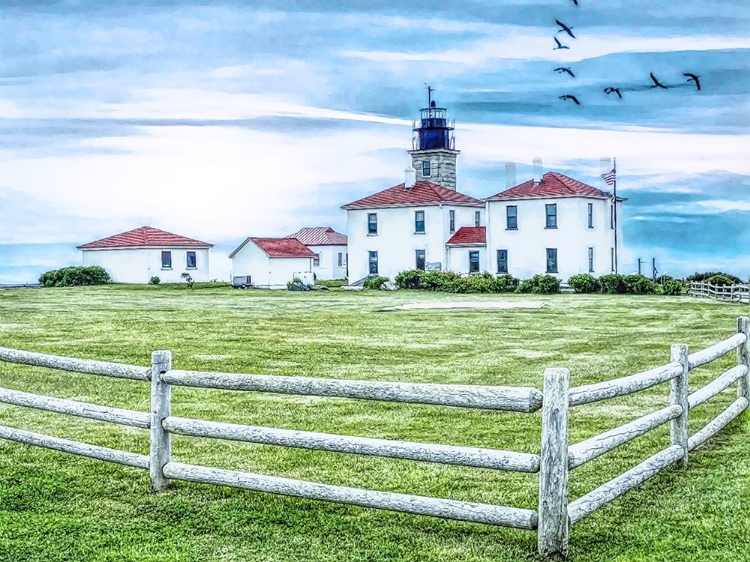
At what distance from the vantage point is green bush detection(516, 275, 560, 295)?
56.8m

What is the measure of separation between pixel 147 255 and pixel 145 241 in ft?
3.21

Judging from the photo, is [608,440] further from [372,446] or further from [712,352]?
[712,352]

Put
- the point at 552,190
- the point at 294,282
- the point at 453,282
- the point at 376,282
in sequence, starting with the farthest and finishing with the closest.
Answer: the point at 294,282 < the point at 376,282 < the point at 552,190 < the point at 453,282

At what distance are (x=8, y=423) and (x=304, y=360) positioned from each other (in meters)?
8.44

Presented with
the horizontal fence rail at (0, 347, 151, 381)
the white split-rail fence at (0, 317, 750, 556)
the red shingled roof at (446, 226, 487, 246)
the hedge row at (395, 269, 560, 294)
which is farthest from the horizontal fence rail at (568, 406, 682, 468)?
the red shingled roof at (446, 226, 487, 246)

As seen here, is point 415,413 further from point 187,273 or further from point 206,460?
point 187,273

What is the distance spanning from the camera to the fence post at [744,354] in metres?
13.2

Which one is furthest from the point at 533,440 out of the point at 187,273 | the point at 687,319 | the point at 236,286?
the point at 187,273

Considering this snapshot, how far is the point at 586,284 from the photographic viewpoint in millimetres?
58094

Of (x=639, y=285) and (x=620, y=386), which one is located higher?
(x=620, y=386)

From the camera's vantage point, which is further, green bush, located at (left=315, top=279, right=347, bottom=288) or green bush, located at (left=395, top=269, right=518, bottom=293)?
green bush, located at (left=315, top=279, right=347, bottom=288)

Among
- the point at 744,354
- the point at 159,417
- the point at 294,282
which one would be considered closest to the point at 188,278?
the point at 294,282

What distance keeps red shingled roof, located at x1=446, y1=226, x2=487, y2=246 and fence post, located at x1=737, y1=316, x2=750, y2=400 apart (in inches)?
2085

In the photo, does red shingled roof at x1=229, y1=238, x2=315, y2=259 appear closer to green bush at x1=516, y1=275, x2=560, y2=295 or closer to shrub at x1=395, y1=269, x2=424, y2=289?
shrub at x1=395, y1=269, x2=424, y2=289
